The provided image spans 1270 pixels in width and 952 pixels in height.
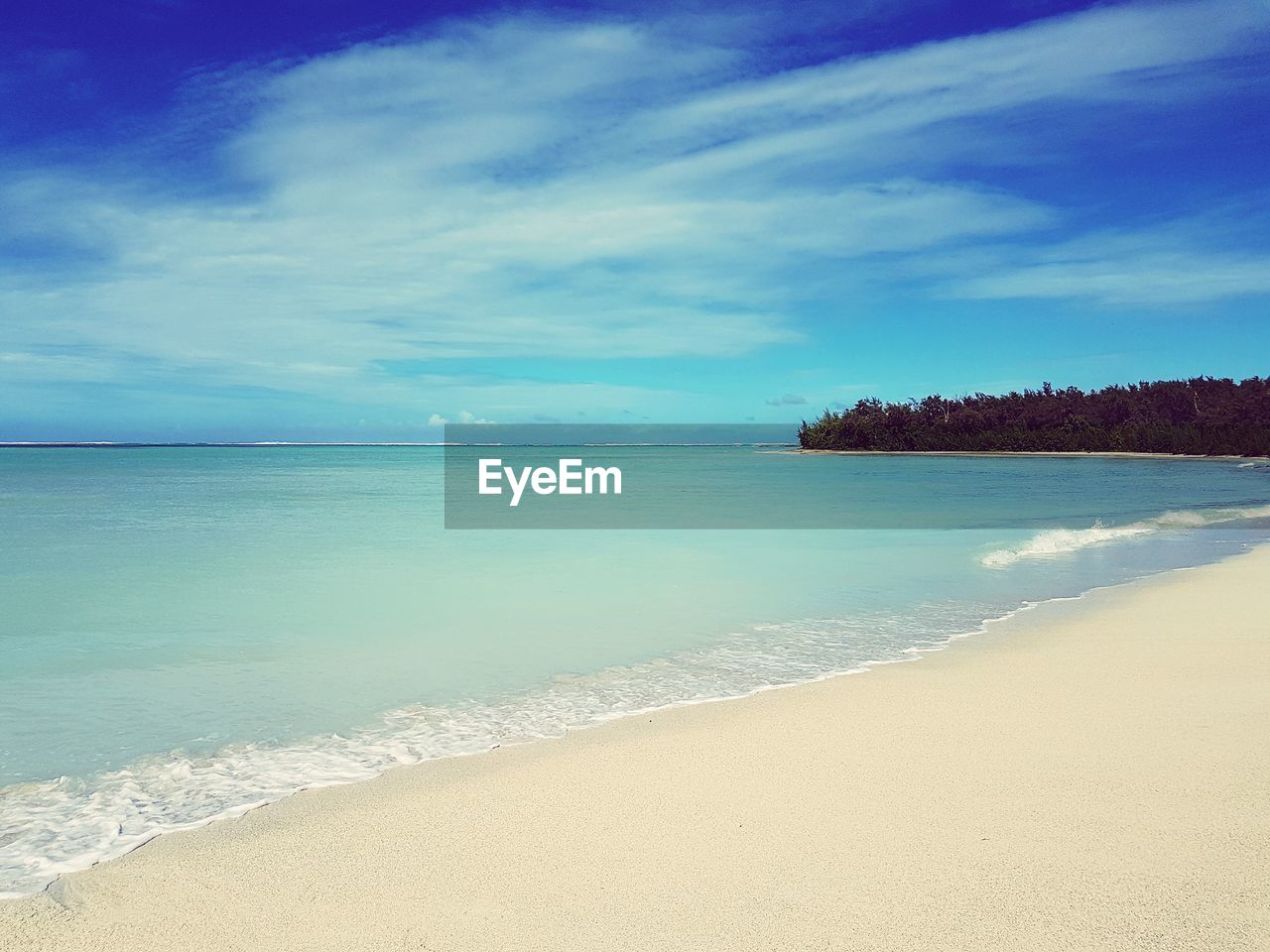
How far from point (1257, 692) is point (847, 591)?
15.7 feet

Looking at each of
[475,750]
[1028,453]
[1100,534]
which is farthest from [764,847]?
[1028,453]

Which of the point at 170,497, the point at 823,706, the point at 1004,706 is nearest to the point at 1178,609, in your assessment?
the point at 1004,706

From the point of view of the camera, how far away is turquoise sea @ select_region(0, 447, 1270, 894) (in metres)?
4.32

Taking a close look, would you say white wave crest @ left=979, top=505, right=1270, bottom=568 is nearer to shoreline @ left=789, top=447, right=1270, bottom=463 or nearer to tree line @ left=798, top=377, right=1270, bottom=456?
shoreline @ left=789, top=447, right=1270, bottom=463

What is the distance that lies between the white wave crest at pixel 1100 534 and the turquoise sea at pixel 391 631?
13 cm

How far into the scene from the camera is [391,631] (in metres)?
7.70

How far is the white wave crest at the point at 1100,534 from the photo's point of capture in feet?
43.1

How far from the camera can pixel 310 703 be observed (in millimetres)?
5441

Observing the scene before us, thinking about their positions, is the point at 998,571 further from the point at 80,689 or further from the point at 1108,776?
the point at 80,689

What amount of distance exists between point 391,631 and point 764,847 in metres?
5.17

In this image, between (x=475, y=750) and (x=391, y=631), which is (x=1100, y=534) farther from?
(x=475, y=750)

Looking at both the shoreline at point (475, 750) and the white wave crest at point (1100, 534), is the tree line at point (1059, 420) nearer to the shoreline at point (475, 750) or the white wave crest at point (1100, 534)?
the white wave crest at point (1100, 534)

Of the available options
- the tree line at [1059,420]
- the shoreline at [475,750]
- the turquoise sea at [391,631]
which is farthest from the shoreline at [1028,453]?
the shoreline at [475,750]

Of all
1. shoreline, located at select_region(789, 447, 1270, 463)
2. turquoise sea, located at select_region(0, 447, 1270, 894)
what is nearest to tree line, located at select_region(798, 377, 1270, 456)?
shoreline, located at select_region(789, 447, 1270, 463)
